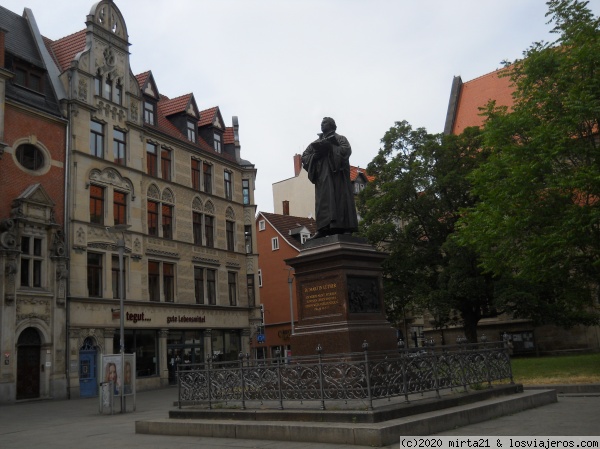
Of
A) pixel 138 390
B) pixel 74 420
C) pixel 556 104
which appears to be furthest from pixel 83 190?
pixel 556 104

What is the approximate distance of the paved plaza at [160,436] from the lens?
9.22 m

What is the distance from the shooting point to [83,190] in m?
29.8

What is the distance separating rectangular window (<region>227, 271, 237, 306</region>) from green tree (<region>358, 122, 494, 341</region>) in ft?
31.5

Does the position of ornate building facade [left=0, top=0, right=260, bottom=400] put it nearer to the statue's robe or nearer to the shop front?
the shop front

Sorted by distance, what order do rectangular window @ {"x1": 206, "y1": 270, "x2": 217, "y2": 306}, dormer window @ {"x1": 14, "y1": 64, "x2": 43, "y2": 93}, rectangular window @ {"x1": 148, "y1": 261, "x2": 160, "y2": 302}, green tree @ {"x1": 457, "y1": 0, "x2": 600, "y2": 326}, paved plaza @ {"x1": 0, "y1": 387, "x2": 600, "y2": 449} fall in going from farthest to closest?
rectangular window @ {"x1": 206, "y1": 270, "x2": 217, "y2": 306}
rectangular window @ {"x1": 148, "y1": 261, "x2": 160, "y2": 302}
dormer window @ {"x1": 14, "y1": 64, "x2": 43, "y2": 93}
green tree @ {"x1": 457, "y1": 0, "x2": 600, "y2": 326}
paved plaza @ {"x1": 0, "y1": 387, "x2": 600, "y2": 449}

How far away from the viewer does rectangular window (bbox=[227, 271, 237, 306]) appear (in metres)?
39.3

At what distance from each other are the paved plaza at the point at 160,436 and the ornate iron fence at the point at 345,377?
43.4 inches

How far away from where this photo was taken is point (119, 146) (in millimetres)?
32688

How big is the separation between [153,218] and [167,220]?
3.85ft

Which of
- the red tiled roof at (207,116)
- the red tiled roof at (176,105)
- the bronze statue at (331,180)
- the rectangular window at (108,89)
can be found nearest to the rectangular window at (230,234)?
the red tiled roof at (207,116)

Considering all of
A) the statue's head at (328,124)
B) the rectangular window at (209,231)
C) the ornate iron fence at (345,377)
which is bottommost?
the ornate iron fence at (345,377)

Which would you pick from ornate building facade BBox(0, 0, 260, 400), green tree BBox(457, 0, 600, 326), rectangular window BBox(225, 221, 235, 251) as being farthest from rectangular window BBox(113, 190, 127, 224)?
green tree BBox(457, 0, 600, 326)

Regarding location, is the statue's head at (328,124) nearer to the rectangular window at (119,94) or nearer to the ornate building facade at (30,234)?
the ornate building facade at (30,234)

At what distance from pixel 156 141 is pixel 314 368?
26.8m
